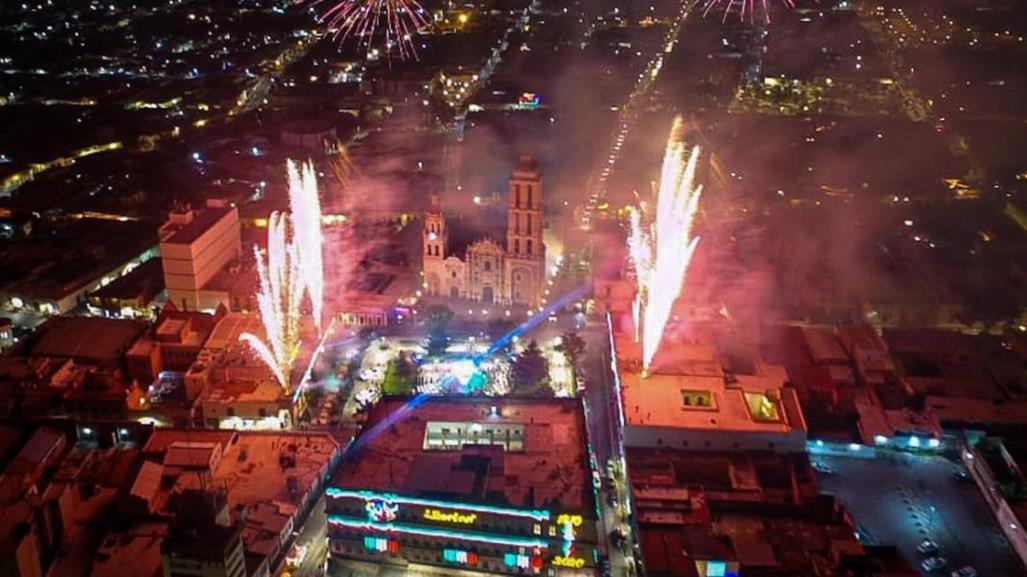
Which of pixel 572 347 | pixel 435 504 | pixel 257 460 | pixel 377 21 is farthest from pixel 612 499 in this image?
pixel 377 21

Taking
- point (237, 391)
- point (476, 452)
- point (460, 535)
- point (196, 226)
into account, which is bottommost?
point (460, 535)

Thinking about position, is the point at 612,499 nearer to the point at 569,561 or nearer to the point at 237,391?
the point at 569,561

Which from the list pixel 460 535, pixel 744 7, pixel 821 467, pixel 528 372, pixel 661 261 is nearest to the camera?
pixel 460 535

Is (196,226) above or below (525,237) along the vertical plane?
above

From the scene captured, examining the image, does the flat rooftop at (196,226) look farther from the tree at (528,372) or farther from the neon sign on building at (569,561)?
the neon sign on building at (569,561)

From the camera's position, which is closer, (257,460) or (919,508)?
(919,508)
